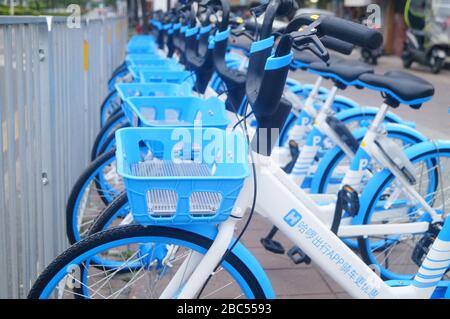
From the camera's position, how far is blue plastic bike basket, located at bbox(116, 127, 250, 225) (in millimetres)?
1718

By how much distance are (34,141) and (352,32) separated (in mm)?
1492

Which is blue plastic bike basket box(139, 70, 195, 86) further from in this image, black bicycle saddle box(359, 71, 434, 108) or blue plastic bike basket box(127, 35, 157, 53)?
blue plastic bike basket box(127, 35, 157, 53)

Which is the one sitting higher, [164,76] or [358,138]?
[164,76]

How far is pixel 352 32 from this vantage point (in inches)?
68.7

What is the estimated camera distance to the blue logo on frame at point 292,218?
197cm

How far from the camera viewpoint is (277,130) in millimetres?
2004

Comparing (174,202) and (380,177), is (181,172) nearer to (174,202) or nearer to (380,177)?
(174,202)

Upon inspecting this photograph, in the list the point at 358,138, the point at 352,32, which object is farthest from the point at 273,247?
the point at 352,32

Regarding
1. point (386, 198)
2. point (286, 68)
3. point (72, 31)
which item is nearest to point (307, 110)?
point (386, 198)

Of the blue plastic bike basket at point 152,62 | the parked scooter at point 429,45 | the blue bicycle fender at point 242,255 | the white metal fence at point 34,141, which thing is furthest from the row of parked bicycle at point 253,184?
the parked scooter at point 429,45

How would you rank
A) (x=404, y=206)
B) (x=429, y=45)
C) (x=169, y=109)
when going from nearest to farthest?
(x=169, y=109) → (x=404, y=206) → (x=429, y=45)

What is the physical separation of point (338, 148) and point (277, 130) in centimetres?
177

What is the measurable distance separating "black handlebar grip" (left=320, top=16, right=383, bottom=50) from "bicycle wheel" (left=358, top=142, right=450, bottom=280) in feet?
4.93

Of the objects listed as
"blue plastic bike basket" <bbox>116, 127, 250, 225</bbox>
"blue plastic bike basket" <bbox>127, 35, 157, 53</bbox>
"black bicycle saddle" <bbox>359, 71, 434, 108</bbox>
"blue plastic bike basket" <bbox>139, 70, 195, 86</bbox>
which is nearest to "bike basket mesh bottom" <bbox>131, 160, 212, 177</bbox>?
"blue plastic bike basket" <bbox>116, 127, 250, 225</bbox>
